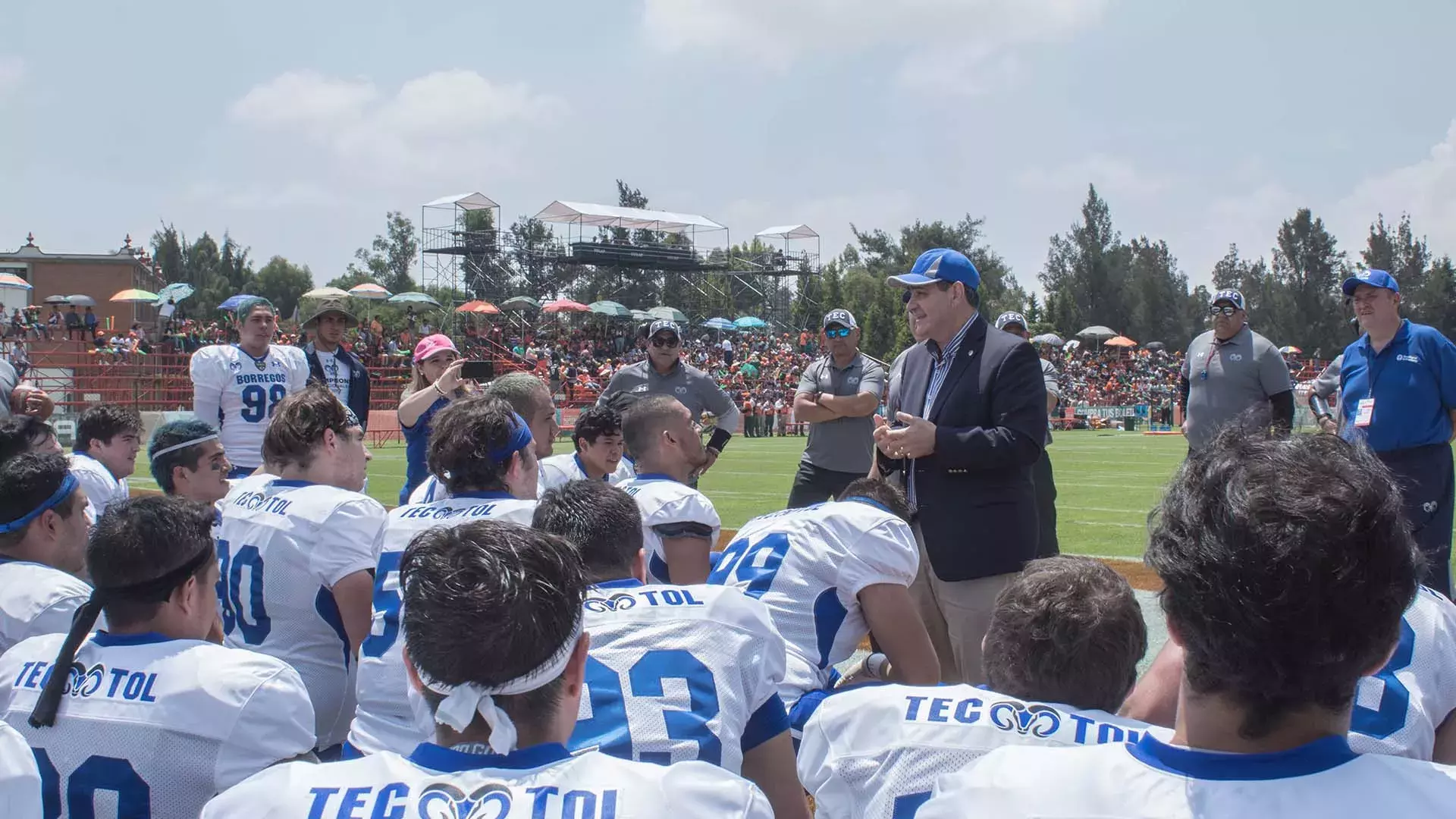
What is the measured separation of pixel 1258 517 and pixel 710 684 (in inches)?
55.9

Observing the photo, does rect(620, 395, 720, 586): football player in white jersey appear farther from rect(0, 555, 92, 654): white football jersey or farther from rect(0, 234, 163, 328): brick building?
rect(0, 234, 163, 328): brick building

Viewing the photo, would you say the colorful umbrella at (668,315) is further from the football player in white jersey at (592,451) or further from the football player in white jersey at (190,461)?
the football player in white jersey at (190,461)

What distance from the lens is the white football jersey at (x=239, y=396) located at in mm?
6629

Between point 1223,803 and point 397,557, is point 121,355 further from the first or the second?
point 1223,803

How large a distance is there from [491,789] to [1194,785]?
924 millimetres

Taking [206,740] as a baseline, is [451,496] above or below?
above

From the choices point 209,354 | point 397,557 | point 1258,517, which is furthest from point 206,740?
point 209,354

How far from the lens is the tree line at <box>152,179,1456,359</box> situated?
190ft

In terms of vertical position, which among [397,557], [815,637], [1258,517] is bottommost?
[815,637]

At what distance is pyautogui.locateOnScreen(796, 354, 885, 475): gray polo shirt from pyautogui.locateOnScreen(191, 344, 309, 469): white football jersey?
321 cm

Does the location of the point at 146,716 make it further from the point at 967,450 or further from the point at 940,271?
the point at 940,271

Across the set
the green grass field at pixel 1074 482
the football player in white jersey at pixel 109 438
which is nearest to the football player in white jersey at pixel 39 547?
the football player in white jersey at pixel 109 438

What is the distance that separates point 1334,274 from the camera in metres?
65.4

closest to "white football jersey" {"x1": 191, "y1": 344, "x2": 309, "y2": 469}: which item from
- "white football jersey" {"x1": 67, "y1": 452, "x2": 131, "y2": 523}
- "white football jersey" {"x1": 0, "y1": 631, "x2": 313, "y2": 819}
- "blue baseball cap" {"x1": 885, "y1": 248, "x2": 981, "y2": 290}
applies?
"white football jersey" {"x1": 67, "y1": 452, "x2": 131, "y2": 523}
